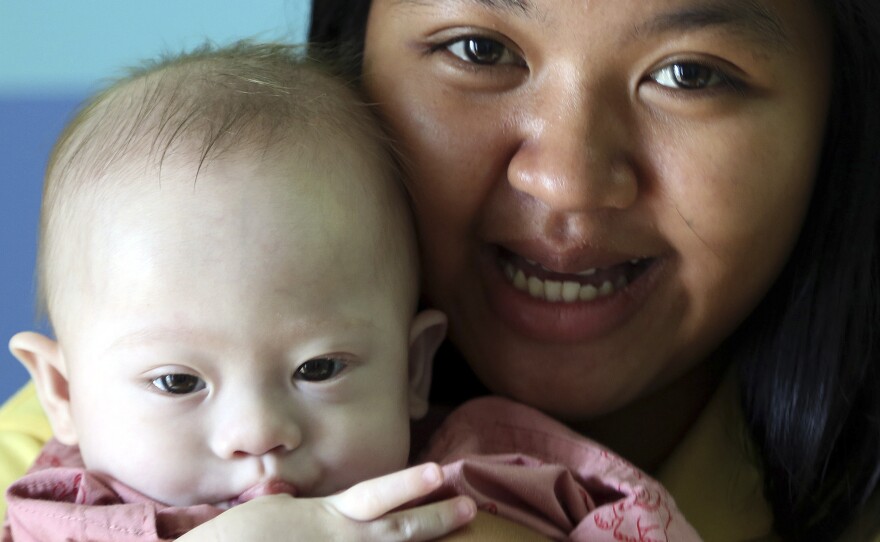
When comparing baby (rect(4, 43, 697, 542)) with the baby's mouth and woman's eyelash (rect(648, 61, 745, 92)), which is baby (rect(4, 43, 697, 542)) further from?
woman's eyelash (rect(648, 61, 745, 92))

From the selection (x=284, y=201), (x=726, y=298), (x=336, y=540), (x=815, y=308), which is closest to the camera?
(x=336, y=540)

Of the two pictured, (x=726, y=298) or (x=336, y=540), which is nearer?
(x=336, y=540)

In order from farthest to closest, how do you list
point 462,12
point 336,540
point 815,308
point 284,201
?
point 815,308
point 462,12
point 284,201
point 336,540

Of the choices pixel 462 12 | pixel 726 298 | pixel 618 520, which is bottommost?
pixel 618 520

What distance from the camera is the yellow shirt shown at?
4.53 feet

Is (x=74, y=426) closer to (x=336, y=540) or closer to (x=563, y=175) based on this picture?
(x=336, y=540)

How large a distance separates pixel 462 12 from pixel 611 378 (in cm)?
45

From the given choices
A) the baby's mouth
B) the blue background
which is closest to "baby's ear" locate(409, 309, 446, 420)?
the baby's mouth

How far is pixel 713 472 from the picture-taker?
141 centimetres

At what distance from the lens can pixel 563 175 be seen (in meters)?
1.12

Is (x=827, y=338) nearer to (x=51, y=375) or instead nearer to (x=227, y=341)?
(x=227, y=341)

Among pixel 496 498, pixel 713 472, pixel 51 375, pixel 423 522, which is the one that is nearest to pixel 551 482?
pixel 496 498

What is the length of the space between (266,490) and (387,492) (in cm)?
13

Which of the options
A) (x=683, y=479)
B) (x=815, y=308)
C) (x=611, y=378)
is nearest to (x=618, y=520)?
(x=611, y=378)
